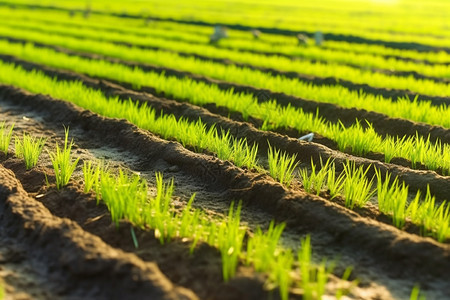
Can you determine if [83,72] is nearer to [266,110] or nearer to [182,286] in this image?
[266,110]

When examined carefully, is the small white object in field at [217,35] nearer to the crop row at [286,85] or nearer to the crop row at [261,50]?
the crop row at [261,50]

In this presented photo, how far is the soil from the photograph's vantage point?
6.77 ft

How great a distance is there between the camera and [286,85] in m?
6.45

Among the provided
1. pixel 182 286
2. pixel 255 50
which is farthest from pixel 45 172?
pixel 255 50

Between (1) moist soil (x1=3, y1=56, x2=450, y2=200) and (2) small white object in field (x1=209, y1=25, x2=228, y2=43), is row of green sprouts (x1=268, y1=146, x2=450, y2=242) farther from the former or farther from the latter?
(2) small white object in field (x1=209, y1=25, x2=228, y2=43)

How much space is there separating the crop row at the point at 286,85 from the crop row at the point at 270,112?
1.63 ft

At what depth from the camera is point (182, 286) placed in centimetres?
212

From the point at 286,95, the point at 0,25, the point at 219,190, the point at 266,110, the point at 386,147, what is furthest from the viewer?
the point at 0,25

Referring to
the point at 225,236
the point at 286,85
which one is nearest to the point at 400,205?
the point at 225,236

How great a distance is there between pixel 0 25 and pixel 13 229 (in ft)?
41.8

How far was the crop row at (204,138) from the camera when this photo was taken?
9.64ft

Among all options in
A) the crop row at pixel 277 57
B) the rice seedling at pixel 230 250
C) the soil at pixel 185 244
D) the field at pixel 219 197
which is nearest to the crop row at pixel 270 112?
the field at pixel 219 197

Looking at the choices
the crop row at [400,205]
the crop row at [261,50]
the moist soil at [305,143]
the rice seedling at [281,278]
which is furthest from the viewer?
the crop row at [261,50]

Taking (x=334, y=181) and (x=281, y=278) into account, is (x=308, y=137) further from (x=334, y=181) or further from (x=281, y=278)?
(x=281, y=278)
